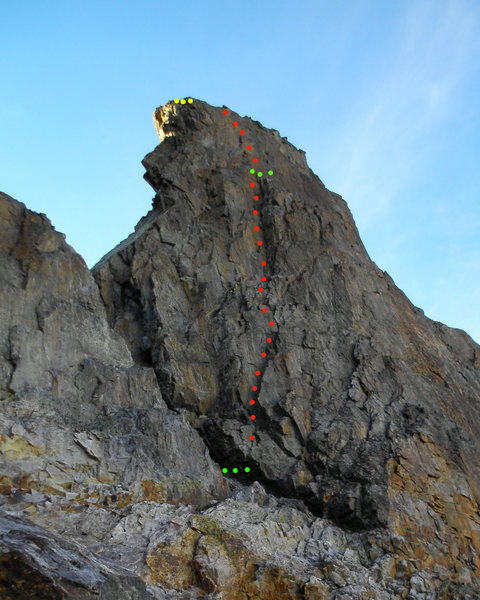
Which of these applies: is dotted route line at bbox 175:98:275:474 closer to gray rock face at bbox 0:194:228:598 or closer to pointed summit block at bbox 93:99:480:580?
pointed summit block at bbox 93:99:480:580

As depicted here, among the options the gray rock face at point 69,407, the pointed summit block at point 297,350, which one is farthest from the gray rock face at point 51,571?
the pointed summit block at point 297,350

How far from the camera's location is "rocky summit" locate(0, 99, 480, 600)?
22.7m

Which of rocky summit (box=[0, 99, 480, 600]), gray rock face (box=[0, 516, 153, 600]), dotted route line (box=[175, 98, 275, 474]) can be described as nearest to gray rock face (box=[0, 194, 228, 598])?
rocky summit (box=[0, 99, 480, 600])

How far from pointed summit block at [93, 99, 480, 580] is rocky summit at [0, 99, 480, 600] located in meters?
0.12

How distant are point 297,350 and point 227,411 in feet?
16.9

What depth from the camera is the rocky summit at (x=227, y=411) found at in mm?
22672

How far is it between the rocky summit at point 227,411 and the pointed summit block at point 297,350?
0.40ft

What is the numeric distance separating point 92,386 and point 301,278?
50.6ft

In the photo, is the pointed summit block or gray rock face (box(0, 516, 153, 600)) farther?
the pointed summit block

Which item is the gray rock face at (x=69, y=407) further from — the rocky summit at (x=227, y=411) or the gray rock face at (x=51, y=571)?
the gray rock face at (x=51, y=571)

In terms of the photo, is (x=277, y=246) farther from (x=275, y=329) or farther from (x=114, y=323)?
(x=114, y=323)

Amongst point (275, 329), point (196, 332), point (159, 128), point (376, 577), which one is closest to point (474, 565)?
point (376, 577)

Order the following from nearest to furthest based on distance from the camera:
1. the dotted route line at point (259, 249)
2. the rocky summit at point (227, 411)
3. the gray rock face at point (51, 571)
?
the gray rock face at point (51, 571) < the rocky summit at point (227, 411) < the dotted route line at point (259, 249)

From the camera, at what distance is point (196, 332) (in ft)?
119
